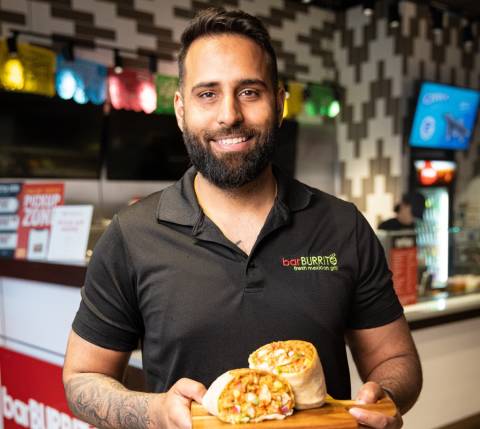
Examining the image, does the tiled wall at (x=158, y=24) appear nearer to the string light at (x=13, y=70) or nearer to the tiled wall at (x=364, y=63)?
the tiled wall at (x=364, y=63)

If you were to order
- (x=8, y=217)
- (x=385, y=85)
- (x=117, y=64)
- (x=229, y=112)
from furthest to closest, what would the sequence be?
(x=385, y=85)
(x=117, y=64)
(x=8, y=217)
(x=229, y=112)

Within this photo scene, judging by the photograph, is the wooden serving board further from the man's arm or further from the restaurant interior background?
the restaurant interior background

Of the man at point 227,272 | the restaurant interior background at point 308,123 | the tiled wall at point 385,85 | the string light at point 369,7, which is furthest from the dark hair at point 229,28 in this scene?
the tiled wall at point 385,85

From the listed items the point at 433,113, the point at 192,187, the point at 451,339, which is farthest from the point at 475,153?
the point at 192,187

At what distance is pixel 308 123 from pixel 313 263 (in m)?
5.66

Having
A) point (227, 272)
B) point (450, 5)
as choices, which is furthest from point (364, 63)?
point (227, 272)

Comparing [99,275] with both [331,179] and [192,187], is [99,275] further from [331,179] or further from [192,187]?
[331,179]

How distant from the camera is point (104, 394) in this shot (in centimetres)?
138

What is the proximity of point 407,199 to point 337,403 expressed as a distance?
4.79 meters

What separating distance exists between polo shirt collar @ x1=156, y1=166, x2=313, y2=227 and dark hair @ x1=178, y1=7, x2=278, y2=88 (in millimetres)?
262

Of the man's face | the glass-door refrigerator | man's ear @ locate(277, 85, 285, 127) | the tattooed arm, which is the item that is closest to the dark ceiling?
the glass-door refrigerator

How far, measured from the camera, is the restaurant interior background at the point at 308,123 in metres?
3.18

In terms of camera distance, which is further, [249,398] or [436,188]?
[436,188]

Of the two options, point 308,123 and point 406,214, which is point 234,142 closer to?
point 406,214
